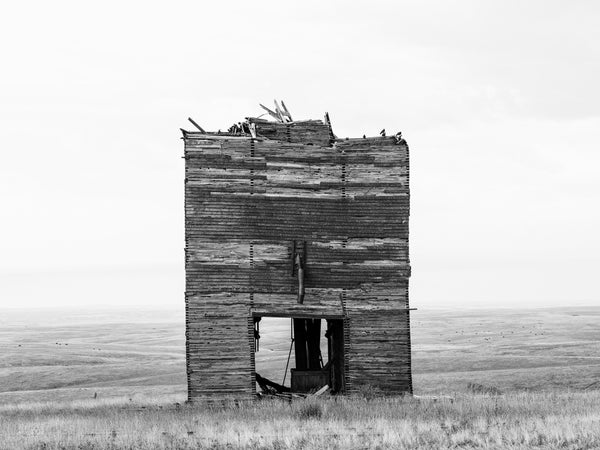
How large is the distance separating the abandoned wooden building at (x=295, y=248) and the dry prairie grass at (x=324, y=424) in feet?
5.53

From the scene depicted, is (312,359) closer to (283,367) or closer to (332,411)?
(332,411)

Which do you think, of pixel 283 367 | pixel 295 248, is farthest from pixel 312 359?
pixel 283 367

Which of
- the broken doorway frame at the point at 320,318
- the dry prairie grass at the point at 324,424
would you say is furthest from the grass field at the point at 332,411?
the broken doorway frame at the point at 320,318

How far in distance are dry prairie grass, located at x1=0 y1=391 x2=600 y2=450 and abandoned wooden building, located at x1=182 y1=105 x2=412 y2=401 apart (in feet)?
5.53

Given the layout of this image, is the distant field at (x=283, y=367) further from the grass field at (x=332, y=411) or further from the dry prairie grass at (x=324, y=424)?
the dry prairie grass at (x=324, y=424)

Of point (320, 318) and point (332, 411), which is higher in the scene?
point (320, 318)

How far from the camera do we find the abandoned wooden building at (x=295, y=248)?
3019 centimetres

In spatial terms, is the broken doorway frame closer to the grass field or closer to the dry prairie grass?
the grass field

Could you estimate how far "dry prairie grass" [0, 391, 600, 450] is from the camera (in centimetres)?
1945

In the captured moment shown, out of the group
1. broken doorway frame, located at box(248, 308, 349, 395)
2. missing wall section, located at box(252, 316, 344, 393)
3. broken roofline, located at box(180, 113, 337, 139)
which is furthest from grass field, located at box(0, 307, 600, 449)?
broken roofline, located at box(180, 113, 337, 139)

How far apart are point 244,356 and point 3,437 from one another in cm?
971

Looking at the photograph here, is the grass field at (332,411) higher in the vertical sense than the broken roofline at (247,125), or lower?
lower

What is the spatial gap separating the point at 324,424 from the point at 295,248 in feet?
27.4

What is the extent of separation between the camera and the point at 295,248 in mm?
30719
